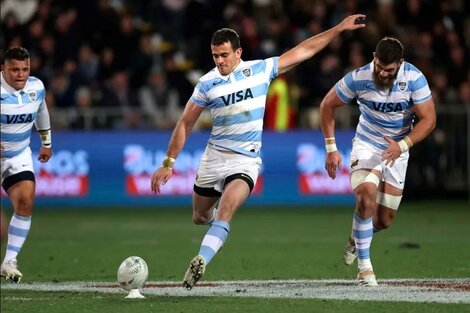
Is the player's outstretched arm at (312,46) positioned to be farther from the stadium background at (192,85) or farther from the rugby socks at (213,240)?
the stadium background at (192,85)

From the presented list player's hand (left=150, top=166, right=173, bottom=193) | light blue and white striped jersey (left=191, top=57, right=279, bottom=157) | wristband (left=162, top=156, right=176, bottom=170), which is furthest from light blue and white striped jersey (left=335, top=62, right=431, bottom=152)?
player's hand (left=150, top=166, right=173, bottom=193)

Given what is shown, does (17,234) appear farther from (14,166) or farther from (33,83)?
(33,83)

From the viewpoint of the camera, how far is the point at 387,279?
487 inches

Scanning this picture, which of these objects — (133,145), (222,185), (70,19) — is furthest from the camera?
(70,19)

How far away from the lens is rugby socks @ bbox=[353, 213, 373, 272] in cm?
1185

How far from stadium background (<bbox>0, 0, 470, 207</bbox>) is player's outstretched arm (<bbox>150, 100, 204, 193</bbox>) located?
11.2 metres

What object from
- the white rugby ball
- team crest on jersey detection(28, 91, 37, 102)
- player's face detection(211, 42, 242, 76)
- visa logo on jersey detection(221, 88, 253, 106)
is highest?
player's face detection(211, 42, 242, 76)

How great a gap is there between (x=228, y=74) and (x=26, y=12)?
15.0 metres

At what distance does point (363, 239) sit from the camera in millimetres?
11914

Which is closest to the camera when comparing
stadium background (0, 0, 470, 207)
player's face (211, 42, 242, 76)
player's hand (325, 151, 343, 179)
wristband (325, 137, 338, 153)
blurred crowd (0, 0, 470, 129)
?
player's face (211, 42, 242, 76)

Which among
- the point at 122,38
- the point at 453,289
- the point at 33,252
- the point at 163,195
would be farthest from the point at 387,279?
the point at 122,38

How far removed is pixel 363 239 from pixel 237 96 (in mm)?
1880

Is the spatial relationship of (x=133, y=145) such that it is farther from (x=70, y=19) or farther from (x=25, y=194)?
(x=25, y=194)

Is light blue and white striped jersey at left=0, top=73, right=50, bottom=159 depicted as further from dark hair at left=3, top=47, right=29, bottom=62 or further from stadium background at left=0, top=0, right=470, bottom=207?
stadium background at left=0, top=0, right=470, bottom=207
